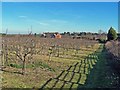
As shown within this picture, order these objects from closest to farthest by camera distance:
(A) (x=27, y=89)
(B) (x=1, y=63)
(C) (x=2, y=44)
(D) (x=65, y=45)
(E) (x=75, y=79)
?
1. (A) (x=27, y=89)
2. (E) (x=75, y=79)
3. (B) (x=1, y=63)
4. (C) (x=2, y=44)
5. (D) (x=65, y=45)

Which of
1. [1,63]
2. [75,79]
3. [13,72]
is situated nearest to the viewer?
[75,79]

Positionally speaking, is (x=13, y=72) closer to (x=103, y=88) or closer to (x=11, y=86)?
(x=11, y=86)

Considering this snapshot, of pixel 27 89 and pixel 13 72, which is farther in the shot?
pixel 13 72

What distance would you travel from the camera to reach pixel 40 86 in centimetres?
1133

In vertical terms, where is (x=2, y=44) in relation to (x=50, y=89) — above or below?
above

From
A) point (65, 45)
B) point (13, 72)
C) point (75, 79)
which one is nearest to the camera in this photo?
point (75, 79)

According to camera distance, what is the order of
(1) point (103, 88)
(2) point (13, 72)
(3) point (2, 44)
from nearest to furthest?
(1) point (103, 88) → (2) point (13, 72) → (3) point (2, 44)

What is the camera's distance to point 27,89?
422 inches

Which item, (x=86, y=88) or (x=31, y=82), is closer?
(x=86, y=88)

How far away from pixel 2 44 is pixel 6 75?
953 centimetres

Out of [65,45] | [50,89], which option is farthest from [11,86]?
[65,45]

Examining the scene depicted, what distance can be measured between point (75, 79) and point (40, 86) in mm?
2696

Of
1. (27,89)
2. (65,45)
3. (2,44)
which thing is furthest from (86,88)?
(65,45)

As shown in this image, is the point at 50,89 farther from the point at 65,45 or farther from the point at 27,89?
the point at 65,45
